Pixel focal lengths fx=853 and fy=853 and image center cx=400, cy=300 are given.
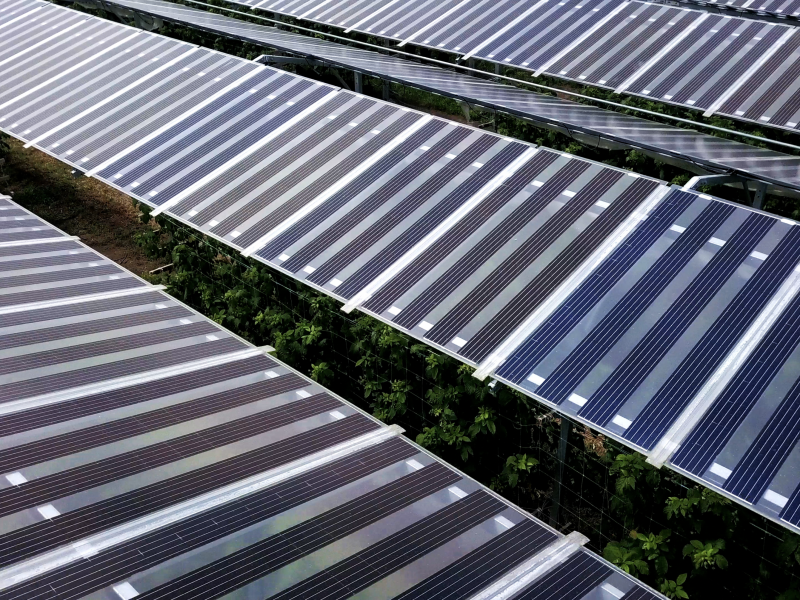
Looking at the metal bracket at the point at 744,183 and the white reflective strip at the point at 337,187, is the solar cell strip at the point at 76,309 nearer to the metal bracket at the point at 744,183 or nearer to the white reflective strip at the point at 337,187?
the white reflective strip at the point at 337,187

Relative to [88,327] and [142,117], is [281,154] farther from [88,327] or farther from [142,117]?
[88,327]

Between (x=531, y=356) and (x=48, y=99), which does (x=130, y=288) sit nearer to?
(x=531, y=356)

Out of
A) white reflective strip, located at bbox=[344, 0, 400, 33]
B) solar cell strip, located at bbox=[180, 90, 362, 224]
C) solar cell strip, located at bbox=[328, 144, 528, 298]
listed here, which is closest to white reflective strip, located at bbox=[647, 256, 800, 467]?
solar cell strip, located at bbox=[328, 144, 528, 298]

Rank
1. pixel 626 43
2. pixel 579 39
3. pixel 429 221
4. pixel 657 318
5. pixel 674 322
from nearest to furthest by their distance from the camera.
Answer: pixel 674 322
pixel 657 318
pixel 429 221
pixel 626 43
pixel 579 39

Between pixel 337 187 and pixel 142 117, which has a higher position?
pixel 337 187

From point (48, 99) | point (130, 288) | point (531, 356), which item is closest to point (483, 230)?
point (531, 356)

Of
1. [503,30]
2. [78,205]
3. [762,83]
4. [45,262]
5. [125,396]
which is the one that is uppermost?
[762,83]

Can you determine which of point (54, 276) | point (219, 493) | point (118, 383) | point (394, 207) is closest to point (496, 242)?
point (394, 207)
